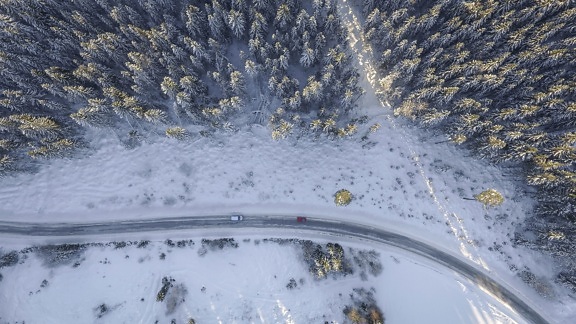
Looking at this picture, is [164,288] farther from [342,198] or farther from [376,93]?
[376,93]

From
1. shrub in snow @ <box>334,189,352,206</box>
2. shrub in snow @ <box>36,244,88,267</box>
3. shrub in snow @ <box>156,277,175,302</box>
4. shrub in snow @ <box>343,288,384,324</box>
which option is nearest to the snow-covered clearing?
shrub in snow @ <box>156,277,175,302</box>

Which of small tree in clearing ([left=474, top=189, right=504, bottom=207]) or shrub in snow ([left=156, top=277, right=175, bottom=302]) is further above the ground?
small tree in clearing ([left=474, top=189, right=504, bottom=207])

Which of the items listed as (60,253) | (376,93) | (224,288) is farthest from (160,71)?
(376,93)

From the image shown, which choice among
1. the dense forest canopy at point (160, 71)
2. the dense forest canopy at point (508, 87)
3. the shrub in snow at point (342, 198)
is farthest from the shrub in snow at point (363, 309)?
the dense forest canopy at point (160, 71)

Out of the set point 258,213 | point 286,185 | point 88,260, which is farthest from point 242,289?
point 88,260

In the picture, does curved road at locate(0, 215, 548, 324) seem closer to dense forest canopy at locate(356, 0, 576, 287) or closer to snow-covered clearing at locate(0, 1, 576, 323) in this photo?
snow-covered clearing at locate(0, 1, 576, 323)

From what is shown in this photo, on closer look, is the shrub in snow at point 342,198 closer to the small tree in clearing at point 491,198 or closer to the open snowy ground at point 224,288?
the open snowy ground at point 224,288

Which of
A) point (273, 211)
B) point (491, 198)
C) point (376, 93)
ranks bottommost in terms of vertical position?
point (273, 211)
